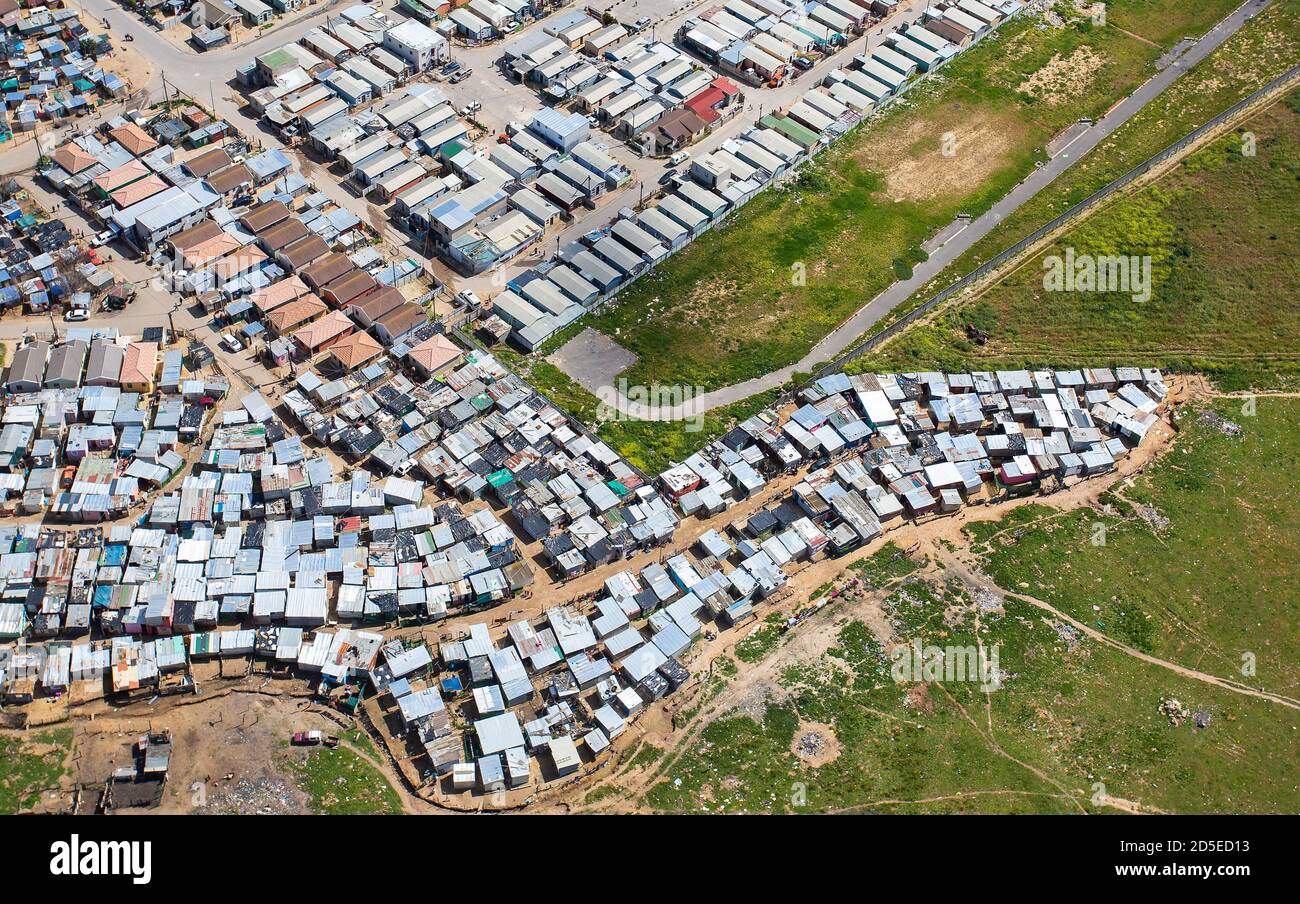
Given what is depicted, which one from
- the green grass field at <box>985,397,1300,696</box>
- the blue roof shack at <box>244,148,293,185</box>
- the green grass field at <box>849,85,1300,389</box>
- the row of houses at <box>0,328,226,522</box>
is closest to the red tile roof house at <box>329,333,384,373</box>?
the row of houses at <box>0,328,226,522</box>

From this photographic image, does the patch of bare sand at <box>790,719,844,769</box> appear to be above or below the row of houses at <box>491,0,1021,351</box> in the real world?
below

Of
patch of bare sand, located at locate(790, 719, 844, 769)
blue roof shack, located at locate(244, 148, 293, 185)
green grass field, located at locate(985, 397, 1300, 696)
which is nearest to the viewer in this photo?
patch of bare sand, located at locate(790, 719, 844, 769)

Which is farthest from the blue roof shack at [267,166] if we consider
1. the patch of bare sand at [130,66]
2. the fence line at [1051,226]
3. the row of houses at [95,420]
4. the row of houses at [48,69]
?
the fence line at [1051,226]

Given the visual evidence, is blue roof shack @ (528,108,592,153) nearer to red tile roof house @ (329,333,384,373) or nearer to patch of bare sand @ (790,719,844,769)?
red tile roof house @ (329,333,384,373)

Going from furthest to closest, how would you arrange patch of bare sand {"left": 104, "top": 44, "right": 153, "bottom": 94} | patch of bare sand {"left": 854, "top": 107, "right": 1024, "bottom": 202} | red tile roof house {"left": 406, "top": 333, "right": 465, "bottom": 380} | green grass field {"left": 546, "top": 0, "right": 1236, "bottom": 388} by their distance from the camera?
patch of bare sand {"left": 104, "top": 44, "right": 153, "bottom": 94}, patch of bare sand {"left": 854, "top": 107, "right": 1024, "bottom": 202}, green grass field {"left": 546, "top": 0, "right": 1236, "bottom": 388}, red tile roof house {"left": 406, "top": 333, "right": 465, "bottom": 380}

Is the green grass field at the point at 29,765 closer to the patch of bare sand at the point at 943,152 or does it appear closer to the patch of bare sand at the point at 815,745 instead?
the patch of bare sand at the point at 815,745

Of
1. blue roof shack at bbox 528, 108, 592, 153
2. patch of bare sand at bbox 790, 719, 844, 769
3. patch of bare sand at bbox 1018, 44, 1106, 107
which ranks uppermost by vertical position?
patch of bare sand at bbox 1018, 44, 1106, 107

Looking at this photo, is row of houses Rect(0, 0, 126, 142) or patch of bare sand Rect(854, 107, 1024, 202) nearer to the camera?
row of houses Rect(0, 0, 126, 142)
